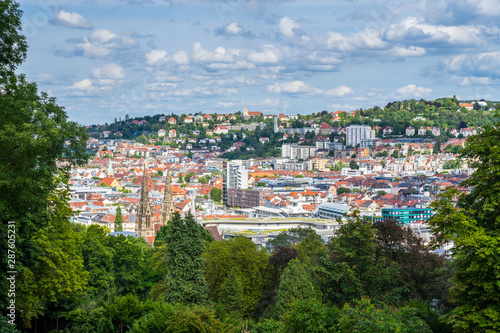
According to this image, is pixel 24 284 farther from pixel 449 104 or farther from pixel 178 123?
pixel 178 123

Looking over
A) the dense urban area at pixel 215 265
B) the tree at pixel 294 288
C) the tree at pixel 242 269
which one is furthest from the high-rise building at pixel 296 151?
the tree at pixel 294 288

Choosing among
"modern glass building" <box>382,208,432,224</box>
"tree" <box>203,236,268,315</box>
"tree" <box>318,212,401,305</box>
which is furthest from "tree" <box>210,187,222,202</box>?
"tree" <box>318,212,401,305</box>

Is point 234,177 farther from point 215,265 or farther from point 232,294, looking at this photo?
point 232,294

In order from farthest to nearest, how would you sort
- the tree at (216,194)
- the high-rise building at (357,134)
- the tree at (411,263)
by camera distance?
the high-rise building at (357,134), the tree at (216,194), the tree at (411,263)

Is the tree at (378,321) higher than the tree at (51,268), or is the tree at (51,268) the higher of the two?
the tree at (51,268)

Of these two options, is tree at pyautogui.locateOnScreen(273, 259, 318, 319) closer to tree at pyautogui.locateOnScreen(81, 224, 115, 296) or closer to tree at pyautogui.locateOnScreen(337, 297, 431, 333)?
tree at pyautogui.locateOnScreen(337, 297, 431, 333)

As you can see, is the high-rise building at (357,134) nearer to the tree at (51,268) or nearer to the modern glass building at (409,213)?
the modern glass building at (409,213)
